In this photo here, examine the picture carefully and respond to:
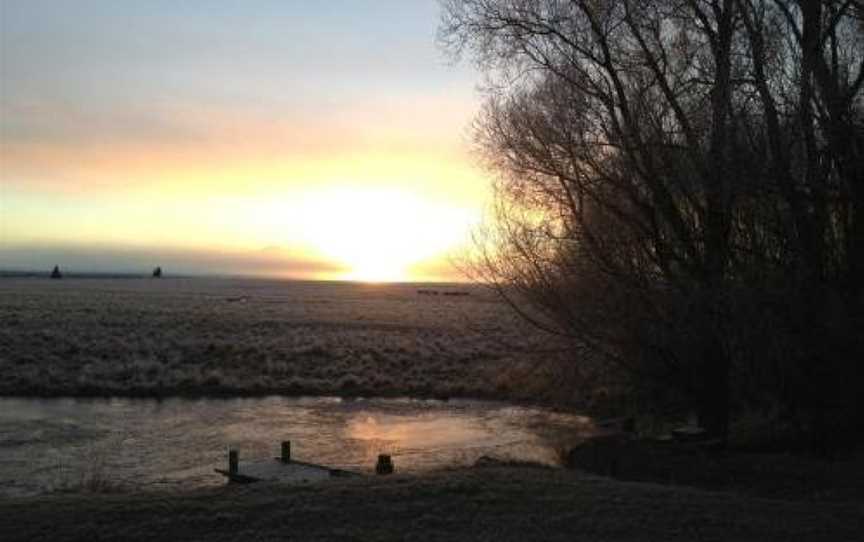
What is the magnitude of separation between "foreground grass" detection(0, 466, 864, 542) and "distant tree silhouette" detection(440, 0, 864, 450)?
6019 millimetres

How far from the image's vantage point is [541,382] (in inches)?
955

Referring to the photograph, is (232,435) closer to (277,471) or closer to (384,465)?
(277,471)

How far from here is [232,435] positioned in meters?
21.6

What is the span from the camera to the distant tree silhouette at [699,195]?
14.8 m

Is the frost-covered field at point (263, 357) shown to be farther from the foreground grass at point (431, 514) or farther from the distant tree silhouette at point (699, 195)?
the foreground grass at point (431, 514)

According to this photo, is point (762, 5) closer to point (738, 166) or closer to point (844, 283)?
point (738, 166)

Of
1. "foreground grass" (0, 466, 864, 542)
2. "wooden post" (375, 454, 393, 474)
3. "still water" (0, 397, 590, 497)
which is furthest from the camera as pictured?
"still water" (0, 397, 590, 497)

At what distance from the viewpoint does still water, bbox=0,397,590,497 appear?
17.0 meters

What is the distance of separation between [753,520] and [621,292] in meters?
9.14

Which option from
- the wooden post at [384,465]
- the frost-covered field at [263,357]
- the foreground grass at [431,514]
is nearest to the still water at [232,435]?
the wooden post at [384,465]

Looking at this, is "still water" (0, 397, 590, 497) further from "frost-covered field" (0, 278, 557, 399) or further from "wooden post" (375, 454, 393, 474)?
"frost-covered field" (0, 278, 557, 399)

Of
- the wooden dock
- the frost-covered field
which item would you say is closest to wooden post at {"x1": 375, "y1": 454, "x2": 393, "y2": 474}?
the wooden dock

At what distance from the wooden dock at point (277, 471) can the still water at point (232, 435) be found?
2.85ft

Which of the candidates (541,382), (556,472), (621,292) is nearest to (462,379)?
(541,382)
